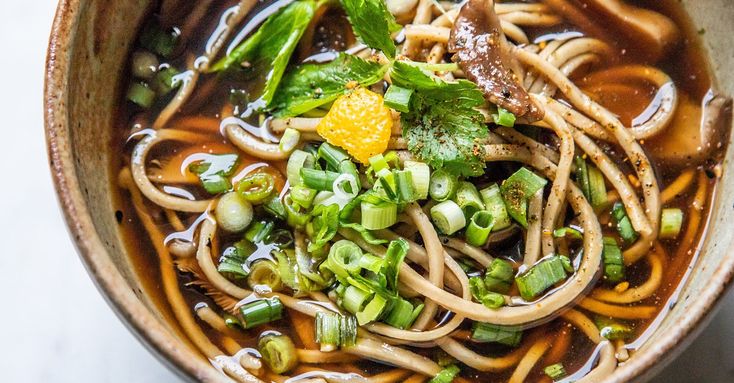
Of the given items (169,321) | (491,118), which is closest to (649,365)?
(491,118)

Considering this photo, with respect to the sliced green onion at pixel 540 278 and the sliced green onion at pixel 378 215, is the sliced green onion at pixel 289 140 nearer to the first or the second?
the sliced green onion at pixel 378 215

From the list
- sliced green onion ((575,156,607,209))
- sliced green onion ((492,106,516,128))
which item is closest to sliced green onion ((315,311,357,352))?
sliced green onion ((492,106,516,128))

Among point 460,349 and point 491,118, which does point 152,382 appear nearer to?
point 460,349

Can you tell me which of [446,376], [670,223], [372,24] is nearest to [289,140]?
[372,24]

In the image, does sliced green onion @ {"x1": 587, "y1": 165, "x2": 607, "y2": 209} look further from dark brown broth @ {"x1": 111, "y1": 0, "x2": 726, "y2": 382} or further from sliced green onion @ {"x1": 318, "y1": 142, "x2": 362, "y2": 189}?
sliced green onion @ {"x1": 318, "y1": 142, "x2": 362, "y2": 189}

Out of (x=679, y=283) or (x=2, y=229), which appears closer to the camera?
(x=679, y=283)

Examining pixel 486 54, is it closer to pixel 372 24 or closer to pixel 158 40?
pixel 372 24
